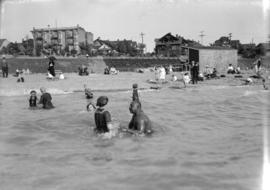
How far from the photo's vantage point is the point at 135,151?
757 centimetres

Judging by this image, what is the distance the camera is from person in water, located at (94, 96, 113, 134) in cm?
802

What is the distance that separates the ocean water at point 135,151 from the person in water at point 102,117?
0.26 metres

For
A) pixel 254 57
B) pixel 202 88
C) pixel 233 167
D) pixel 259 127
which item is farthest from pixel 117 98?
pixel 254 57

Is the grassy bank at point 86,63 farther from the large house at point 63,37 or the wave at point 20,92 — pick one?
the wave at point 20,92

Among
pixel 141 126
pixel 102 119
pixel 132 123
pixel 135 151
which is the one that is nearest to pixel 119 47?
pixel 132 123

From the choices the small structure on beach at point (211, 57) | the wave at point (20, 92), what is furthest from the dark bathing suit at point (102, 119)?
the small structure on beach at point (211, 57)

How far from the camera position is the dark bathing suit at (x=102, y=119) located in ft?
26.9

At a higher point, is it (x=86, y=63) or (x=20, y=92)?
(x=86, y=63)

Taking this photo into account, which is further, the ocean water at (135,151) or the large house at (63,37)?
the large house at (63,37)

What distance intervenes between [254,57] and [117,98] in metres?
51.8

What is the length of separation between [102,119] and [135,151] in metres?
1.23

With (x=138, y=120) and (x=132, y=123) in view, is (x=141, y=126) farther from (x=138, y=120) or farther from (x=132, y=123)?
(x=132, y=123)

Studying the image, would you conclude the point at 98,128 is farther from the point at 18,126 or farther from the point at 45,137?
the point at 18,126

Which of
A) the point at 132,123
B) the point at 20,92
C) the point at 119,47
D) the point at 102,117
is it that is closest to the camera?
the point at 102,117
